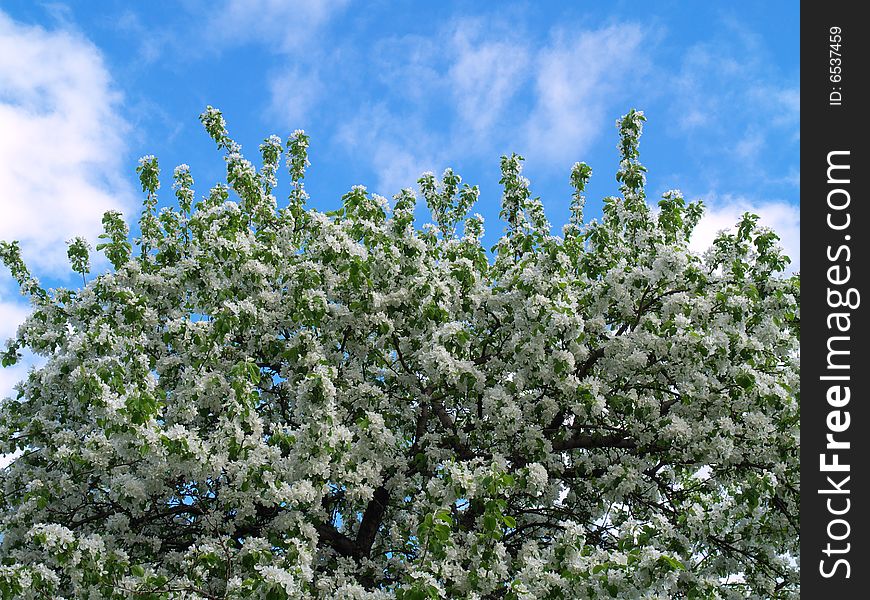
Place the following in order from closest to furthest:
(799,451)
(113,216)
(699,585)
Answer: (699,585) < (799,451) < (113,216)

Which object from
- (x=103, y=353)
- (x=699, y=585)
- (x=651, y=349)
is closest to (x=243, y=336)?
(x=103, y=353)

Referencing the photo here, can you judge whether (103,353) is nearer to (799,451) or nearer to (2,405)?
(2,405)

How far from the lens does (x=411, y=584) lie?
9430mm

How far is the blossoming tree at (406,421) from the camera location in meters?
10.4

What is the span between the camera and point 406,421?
13695mm

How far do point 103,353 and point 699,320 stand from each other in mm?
8914
